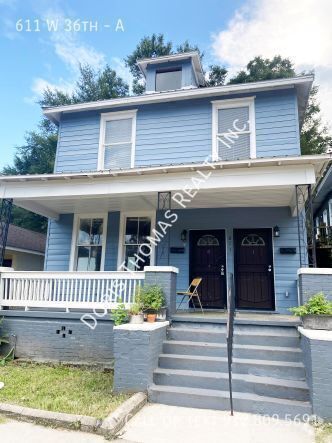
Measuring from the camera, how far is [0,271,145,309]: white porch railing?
19.3 ft

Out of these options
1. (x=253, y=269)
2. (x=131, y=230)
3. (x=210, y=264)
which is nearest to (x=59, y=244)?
(x=131, y=230)

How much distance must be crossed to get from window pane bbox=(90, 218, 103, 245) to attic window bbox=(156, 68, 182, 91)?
4.80 m

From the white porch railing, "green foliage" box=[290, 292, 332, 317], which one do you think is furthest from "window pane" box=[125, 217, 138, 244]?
"green foliage" box=[290, 292, 332, 317]

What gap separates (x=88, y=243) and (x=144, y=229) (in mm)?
1641

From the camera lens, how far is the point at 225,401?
382cm

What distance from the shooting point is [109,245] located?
836cm

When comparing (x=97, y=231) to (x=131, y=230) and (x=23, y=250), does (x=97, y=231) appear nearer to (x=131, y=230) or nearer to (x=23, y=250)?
(x=131, y=230)

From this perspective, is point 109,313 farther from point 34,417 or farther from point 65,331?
point 34,417

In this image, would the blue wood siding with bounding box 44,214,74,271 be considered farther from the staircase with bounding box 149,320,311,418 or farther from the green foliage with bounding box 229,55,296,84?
the green foliage with bounding box 229,55,296,84

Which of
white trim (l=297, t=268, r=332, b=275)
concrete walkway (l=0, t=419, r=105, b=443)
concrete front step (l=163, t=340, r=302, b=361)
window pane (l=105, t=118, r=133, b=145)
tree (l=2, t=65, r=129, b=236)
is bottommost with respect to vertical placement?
concrete walkway (l=0, t=419, r=105, b=443)

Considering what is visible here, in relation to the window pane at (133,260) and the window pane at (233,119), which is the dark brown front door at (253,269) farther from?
the window pane at (233,119)

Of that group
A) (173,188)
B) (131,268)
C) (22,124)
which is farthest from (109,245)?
(22,124)

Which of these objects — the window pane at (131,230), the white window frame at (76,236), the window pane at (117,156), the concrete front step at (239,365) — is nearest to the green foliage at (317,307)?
the concrete front step at (239,365)

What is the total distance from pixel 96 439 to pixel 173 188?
4189mm
